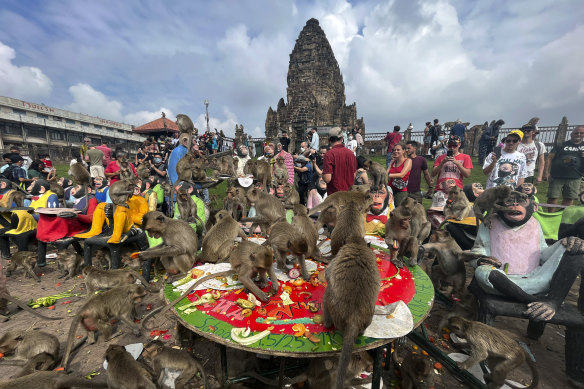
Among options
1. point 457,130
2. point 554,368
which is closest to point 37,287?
point 554,368

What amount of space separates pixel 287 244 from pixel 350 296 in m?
1.36

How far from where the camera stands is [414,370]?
3221 mm

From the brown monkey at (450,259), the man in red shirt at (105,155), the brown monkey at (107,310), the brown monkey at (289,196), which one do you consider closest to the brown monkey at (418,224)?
the brown monkey at (450,259)

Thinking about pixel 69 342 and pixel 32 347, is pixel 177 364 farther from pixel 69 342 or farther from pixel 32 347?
pixel 32 347

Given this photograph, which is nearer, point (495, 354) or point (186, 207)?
point (495, 354)

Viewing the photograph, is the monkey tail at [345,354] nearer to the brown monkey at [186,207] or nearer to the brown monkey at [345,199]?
the brown monkey at [345,199]

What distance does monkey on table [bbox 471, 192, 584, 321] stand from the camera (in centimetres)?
323

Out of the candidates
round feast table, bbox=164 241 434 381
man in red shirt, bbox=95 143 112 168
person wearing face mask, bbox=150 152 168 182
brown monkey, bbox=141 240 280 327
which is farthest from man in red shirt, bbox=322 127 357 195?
man in red shirt, bbox=95 143 112 168

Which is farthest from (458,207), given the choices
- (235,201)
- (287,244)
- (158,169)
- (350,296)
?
(158,169)

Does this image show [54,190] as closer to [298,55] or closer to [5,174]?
[5,174]

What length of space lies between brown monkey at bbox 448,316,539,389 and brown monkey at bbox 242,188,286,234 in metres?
3.96

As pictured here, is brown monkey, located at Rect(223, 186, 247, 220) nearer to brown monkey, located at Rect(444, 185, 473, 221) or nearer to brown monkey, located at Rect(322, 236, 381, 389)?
brown monkey, located at Rect(322, 236, 381, 389)

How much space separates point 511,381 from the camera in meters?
3.38

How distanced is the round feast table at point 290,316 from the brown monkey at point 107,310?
1.56 metres
